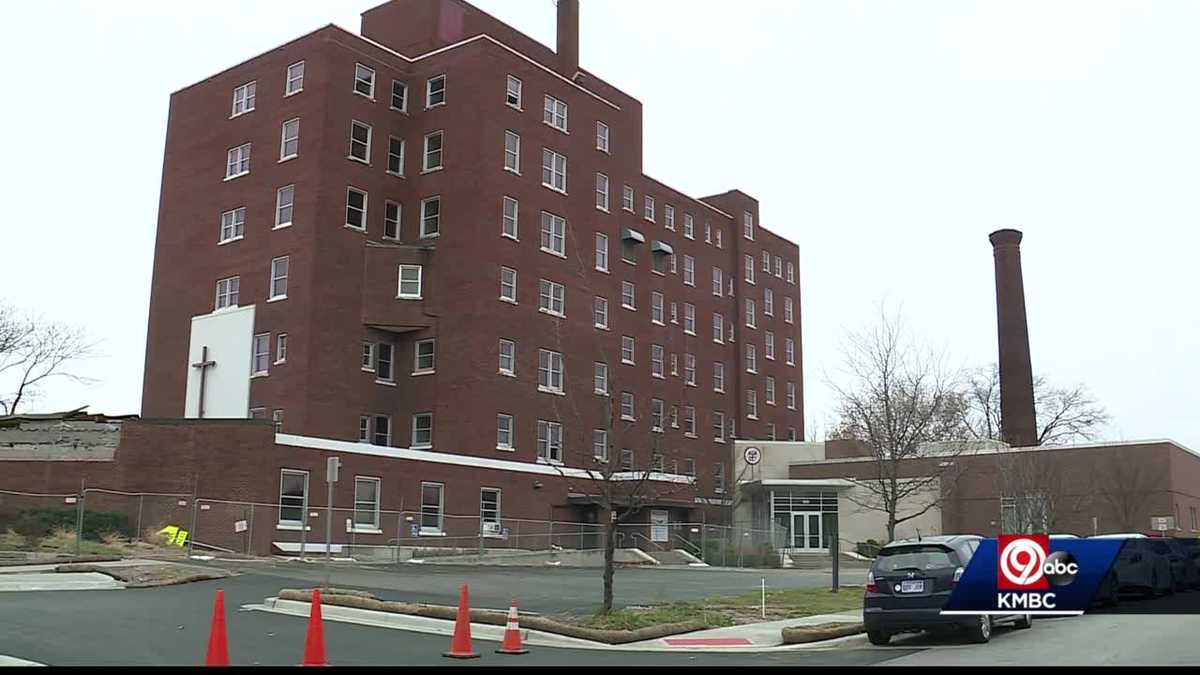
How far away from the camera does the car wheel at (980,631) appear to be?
17375 millimetres

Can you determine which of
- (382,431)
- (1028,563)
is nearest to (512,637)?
(1028,563)

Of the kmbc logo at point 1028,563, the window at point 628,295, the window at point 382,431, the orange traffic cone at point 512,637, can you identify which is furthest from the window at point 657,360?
the orange traffic cone at point 512,637

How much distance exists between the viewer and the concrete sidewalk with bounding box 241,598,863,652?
1822cm

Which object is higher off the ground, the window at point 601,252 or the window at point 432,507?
the window at point 601,252

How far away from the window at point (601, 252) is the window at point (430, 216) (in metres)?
10.4

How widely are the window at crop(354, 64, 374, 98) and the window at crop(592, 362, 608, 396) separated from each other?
17591mm

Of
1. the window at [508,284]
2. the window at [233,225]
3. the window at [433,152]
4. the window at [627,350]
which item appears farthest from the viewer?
the window at [627,350]

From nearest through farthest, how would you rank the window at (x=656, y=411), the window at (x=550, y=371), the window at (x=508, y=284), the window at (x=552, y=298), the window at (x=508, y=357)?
the window at (x=508, y=357), the window at (x=508, y=284), the window at (x=550, y=371), the window at (x=552, y=298), the window at (x=656, y=411)

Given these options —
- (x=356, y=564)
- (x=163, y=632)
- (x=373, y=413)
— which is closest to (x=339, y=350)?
(x=373, y=413)

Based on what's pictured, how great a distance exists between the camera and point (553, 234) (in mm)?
58125

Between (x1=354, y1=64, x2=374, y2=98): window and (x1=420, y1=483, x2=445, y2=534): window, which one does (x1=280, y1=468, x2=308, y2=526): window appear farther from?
(x1=354, y1=64, x2=374, y2=98): window

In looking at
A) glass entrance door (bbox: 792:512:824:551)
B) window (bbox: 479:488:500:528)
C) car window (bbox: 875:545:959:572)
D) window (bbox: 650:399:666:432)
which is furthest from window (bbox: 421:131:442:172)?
car window (bbox: 875:545:959:572)

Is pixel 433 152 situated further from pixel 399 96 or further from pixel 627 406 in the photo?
pixel 627 406

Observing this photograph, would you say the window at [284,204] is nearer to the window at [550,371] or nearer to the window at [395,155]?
the window at [395,155]
